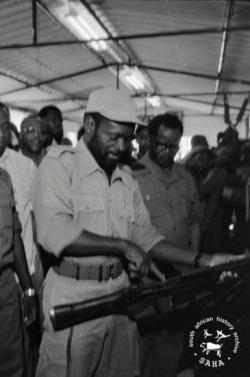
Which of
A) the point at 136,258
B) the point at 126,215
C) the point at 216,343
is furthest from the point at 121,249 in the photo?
the point at 216,343

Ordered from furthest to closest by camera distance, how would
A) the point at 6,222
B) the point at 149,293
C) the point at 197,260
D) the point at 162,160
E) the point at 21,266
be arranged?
the point at 162,160 → the point at 21,266 → the point at 6,222 → the point at 197,260 → the point at 149,293

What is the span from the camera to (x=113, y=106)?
2225 mm

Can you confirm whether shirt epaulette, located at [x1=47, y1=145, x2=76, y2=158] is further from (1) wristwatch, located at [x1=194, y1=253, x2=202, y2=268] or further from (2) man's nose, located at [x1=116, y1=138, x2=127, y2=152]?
(1) wristwatch, located at [x1=194, y1=253, x2=202, y2=268]

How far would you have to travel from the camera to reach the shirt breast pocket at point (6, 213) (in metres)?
2.81

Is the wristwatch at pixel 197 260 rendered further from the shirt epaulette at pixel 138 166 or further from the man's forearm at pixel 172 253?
the shirt epaulette at pixel 138 166

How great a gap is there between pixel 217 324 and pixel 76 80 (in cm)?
1212

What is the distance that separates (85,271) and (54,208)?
0.38 meters

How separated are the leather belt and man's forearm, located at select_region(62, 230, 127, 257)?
16 cm

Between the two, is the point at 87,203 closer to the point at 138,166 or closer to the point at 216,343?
the point at 216,343

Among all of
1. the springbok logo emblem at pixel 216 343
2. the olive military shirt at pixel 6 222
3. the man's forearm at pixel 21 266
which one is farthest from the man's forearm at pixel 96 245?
the man's forearm at pixel 21 266

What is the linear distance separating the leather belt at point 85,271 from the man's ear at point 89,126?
68 centimetres

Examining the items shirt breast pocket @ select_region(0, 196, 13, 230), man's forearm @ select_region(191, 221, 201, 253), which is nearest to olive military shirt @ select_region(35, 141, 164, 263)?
shirt breast pocket @ select_region(0, 196, 13, 230)

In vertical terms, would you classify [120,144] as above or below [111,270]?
above

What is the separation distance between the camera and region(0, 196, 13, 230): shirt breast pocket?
9.23 ft
